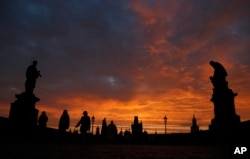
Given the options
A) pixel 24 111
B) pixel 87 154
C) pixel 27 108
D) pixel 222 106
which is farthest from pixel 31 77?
pixel 222 106

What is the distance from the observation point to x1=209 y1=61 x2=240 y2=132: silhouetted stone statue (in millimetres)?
16297

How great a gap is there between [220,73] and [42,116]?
1323 cm

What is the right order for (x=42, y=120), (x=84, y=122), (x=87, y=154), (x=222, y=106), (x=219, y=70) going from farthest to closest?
(x=219, y=70) < (x=222, y=106) < (x=42, y=120) < (x=84, y=122) < (x=87, y=154)

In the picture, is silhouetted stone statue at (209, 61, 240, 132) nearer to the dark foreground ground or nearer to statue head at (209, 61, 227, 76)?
statue head at (209, 61, 227, 76)

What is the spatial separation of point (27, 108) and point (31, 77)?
2.13 meters

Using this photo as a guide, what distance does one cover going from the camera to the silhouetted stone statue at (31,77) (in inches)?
627

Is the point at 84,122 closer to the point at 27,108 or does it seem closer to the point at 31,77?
the point at 27,108

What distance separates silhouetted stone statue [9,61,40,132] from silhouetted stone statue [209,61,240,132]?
12097 mm

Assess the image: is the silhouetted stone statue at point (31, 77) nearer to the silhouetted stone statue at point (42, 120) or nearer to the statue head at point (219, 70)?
the silhouetted stone statue at point (42, 120)

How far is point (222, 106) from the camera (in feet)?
55.8

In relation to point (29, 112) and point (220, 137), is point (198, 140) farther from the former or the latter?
point (29, 112)

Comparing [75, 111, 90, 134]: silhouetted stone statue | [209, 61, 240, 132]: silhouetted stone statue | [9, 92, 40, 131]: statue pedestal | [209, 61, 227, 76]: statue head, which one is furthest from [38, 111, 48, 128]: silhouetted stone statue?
[209, 61, 227, 76]: statue head

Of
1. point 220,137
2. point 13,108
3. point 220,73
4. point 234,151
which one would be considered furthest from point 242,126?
point 13,108

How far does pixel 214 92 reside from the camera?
17734mm
